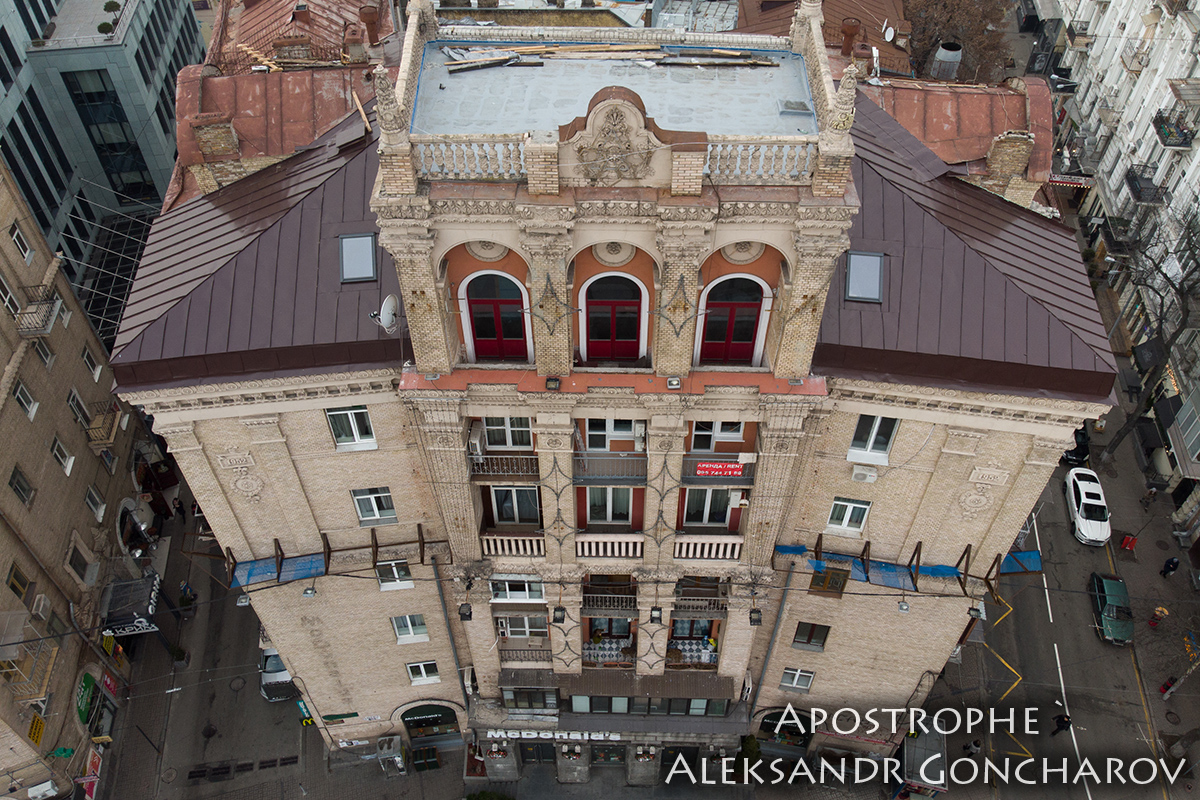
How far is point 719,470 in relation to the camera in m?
30.3

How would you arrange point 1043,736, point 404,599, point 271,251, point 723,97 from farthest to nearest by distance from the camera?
point 1043,736, point 404,599, point 271,251, point 723,97

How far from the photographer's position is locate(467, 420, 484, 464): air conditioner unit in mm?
30234

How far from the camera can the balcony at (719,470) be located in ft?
99.0

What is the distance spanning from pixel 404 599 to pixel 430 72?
807 inches

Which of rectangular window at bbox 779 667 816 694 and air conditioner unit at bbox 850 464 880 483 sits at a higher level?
air conditioner unit at bbox 850 464 880 483

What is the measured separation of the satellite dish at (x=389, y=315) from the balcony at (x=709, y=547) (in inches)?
509

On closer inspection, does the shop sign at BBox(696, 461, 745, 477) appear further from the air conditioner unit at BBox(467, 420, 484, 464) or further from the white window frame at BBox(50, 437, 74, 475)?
the white window frame at BBox(50, 437, 74, 475)

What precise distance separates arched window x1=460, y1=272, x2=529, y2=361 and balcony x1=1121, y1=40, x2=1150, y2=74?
64898mm

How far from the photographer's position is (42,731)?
3922 cm

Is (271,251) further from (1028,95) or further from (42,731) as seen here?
(1028,95)

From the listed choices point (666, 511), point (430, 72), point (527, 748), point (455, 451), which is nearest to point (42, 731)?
point (527, 748)

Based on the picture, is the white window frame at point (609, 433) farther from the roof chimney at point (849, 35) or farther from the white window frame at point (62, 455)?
the white window frame at point (62, 455)

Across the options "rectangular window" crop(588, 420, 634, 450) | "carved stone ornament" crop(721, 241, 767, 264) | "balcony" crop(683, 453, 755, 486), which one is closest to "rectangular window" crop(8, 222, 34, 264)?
"rectangular window" crop(588, 420, 634, 450)

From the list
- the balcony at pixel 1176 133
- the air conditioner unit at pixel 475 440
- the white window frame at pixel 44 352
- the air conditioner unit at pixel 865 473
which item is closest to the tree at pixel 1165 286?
the balcony at pixel 1176 133
